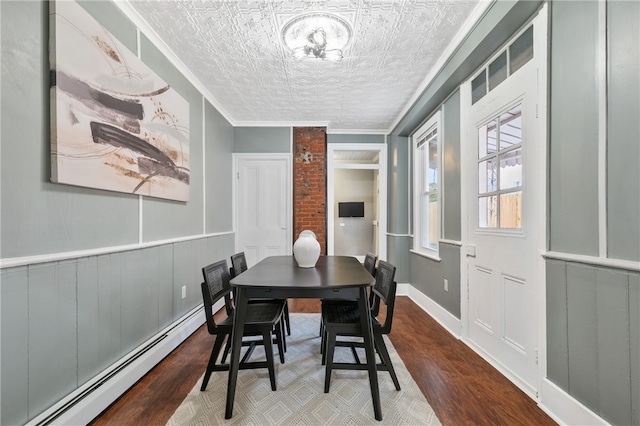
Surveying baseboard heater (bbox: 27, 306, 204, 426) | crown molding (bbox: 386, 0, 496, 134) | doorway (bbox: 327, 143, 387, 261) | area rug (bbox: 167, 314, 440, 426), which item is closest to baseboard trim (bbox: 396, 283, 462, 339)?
area rug (bbox: 167, 314, 440, 426)

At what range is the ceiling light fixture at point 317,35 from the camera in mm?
1973

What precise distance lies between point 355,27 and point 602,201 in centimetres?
191

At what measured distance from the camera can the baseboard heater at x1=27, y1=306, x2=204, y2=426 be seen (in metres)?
1.30

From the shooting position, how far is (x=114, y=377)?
5.41ft

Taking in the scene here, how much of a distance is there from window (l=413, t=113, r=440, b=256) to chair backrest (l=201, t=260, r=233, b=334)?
2.49m

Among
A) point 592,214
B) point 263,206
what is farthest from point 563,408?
point 263,206

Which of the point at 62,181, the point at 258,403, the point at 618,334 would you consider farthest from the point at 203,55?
the point at 618,334

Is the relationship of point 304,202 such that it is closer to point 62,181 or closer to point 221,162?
point 221,162

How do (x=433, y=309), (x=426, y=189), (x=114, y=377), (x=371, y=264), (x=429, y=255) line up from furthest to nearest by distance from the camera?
(x=426, y=189)
(x=429, y=255)
(x=433, y=309)
(x=371, y=264)
(x=114, y=377)

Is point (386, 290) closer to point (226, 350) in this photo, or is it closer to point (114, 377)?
point (226, 350)

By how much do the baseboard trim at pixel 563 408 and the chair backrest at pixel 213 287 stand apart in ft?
6.58

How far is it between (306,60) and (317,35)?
43cm

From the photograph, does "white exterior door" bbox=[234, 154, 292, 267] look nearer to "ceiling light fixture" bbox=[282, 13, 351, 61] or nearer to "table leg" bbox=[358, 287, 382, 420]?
"ceiling light fixture" bbox=[282, 13, 351, 61]

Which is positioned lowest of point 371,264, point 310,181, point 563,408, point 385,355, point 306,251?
point 563,408
